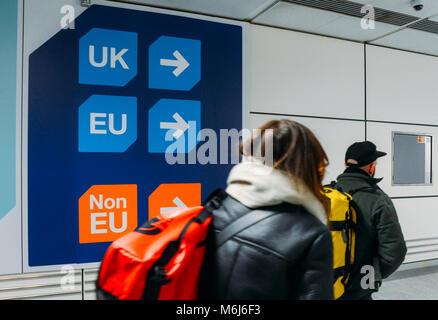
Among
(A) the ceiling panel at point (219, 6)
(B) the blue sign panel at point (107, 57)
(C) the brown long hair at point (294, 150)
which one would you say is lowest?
(C) the brown long hair at point (294, 150)

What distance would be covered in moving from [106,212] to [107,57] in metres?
1.11

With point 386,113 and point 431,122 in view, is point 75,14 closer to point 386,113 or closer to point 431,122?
point 386,113

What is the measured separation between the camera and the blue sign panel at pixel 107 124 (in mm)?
2496

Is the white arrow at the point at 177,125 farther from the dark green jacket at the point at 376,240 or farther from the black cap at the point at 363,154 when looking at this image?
the dark green jacket at the point at 376,240

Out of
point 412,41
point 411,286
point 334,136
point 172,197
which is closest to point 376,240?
point 172,197

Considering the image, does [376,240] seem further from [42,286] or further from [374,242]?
[42,286]

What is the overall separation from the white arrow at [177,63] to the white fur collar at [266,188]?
192cm

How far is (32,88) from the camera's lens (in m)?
2.39

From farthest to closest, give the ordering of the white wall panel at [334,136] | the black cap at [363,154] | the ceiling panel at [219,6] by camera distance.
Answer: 1. the white wall panel at [334,136]
2. the ceiling panel at [219,6]
3. the black cap at [363,154]

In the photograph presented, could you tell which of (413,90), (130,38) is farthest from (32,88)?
(413,90)

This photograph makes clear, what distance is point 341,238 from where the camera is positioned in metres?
1.63

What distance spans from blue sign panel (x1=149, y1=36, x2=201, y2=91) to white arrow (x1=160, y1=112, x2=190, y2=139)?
232 millimetres

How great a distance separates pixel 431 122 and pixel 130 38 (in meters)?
3.31

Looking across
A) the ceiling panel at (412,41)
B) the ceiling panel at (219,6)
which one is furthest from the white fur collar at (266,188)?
the ceiling panel at (412,41)
